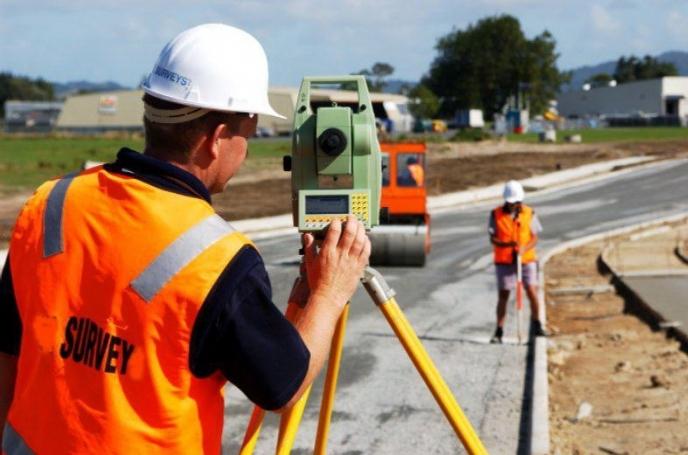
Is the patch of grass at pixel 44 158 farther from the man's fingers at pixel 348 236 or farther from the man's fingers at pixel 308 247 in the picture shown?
the man's fingers at pixel 348 236

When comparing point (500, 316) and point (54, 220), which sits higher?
point (54, 220)

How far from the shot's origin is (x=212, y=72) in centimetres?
281

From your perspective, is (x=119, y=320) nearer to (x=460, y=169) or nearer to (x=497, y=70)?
(x=460, y=169)

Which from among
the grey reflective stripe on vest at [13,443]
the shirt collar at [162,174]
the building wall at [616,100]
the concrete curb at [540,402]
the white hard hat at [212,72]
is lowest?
the concrete curb at [540,402]

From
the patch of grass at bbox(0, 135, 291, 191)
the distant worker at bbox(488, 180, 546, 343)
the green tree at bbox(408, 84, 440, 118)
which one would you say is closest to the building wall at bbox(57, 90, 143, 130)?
the green tree at bbox(408, 84, 440, 118)

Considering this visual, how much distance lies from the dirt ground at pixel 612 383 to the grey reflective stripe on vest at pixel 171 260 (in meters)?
6.30

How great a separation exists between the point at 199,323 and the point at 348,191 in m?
0.97

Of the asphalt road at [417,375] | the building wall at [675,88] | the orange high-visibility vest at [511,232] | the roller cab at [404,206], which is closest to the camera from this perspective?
the asphalt road at [417,375]

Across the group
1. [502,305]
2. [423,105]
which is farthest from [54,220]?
[423,105]

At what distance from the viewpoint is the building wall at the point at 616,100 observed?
126 metres

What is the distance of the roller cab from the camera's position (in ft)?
64.3

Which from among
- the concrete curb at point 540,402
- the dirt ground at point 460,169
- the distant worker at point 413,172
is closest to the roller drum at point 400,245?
the distant worker at point 413,172

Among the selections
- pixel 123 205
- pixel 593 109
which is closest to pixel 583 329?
pixel 123 205

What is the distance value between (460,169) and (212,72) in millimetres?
44114
